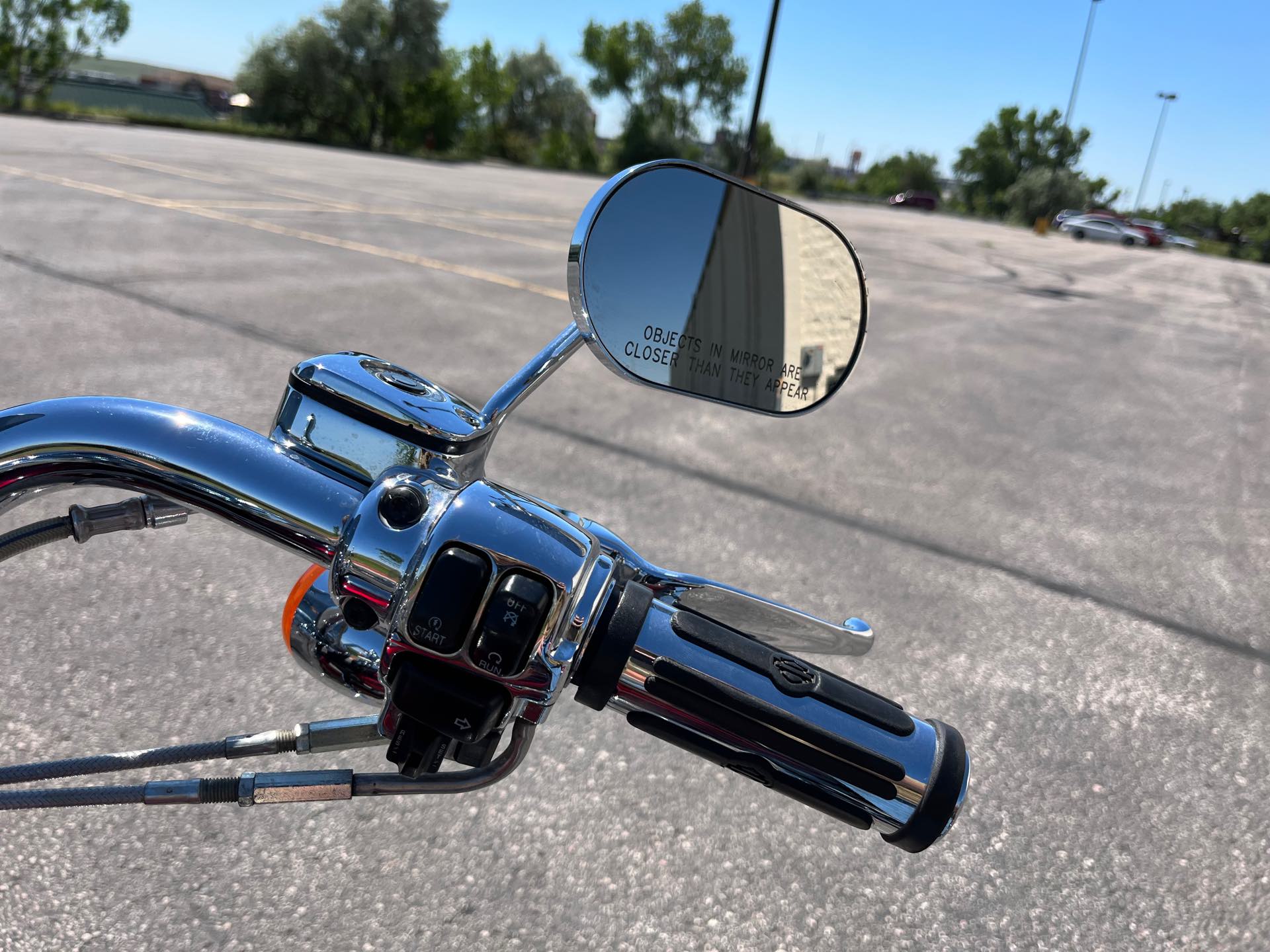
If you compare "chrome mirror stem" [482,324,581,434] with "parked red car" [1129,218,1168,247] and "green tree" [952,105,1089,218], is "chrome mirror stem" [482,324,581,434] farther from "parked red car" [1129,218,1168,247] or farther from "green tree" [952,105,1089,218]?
"green tree" [952,105,1089,218]

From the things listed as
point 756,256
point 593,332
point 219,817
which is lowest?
point 219,817

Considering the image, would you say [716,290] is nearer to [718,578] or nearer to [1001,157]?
[718,578]

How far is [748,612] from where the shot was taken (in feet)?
3.59

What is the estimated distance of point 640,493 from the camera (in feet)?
14.5

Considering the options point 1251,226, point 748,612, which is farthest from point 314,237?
point 1251,226

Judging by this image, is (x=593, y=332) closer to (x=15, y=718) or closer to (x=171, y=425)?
(x=171, y=425)

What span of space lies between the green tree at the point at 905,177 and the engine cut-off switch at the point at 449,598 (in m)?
89.1

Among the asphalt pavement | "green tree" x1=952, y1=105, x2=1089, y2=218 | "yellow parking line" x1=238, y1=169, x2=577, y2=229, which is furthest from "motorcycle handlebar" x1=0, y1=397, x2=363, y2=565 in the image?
"green tree" x1=952, y1=105, x2=1089, y2=218

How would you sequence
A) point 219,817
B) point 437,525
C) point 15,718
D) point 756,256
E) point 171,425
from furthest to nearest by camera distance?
point 15,718 < point 219,817 < point 756,256 < point 171,425 < point 437,525

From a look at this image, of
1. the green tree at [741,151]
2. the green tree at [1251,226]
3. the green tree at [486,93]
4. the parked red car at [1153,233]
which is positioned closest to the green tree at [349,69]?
the green tree at [486,93]

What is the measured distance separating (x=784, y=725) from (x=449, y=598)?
1.04 ft

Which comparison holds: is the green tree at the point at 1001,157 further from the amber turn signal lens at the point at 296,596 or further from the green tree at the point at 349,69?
the amber turn signal lens at the point at 296,596

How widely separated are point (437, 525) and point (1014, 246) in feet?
103

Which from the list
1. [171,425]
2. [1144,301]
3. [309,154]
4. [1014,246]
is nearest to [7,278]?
[171,425]
